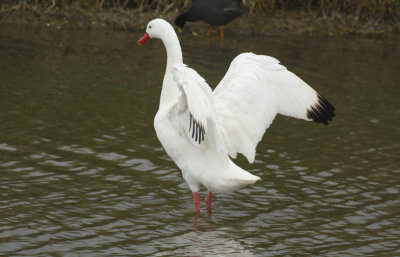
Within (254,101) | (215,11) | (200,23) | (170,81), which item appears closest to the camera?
(254,101)

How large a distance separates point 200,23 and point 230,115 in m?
11.6

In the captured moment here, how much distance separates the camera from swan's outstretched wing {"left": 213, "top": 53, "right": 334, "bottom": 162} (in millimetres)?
7172

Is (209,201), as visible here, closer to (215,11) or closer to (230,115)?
(230,115)

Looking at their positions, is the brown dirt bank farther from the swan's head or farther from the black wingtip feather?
the black wingtip feather

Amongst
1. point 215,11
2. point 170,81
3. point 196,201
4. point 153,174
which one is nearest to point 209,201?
point 196,201

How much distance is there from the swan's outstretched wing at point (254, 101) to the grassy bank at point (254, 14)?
10154 millimetres

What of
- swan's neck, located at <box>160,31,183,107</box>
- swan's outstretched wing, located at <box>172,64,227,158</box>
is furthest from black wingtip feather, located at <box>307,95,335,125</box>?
swan's neck, located at <box>160,31,183,107</box>

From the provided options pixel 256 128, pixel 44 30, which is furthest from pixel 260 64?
pixel 44 30

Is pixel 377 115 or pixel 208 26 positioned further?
pixel 208 26

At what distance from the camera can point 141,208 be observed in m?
7.16

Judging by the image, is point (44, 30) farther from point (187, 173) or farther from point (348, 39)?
point (187, 173)

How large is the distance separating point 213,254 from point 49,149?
332 cm

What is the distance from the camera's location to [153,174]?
324 inches

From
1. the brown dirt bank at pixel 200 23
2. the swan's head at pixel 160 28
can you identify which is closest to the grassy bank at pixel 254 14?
the brown dirt bank at pixel 200 23
